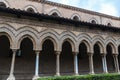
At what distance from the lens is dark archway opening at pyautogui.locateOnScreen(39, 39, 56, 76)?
1507 cm

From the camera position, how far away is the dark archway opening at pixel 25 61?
13.8 m

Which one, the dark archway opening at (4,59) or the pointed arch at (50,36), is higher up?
the pointed arch at (50,36)

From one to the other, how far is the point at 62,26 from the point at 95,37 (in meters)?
4.06

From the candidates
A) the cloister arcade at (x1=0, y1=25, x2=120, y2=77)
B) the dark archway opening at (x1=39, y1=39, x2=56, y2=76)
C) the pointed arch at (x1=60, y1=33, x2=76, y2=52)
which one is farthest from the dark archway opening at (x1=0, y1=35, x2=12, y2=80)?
the pointed arch at (x1=60, y1=33, x2=76, y2=52)

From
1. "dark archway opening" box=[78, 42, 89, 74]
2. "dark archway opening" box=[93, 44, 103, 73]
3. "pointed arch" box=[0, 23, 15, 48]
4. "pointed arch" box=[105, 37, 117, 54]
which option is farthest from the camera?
"dark archway opening" box=[93, 44, 103, 73]

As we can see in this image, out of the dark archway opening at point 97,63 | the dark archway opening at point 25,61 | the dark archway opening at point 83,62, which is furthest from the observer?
the dark archway opening at point 97,63

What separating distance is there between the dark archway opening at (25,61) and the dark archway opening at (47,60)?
3.20ft

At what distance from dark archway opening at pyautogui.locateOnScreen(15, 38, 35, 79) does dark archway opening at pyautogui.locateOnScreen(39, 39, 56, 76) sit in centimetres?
98

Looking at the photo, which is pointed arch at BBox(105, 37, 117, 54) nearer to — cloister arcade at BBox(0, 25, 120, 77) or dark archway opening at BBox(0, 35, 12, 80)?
cloister arcade at BBox(0, 25, 120, 77)

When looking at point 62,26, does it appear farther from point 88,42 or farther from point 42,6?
point 42,6

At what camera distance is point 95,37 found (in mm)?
15648

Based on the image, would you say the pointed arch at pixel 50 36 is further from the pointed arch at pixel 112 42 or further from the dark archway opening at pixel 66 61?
the pointed arch at pixel 112 42

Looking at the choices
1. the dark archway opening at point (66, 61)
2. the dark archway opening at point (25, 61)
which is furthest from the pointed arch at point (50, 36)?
the dark archway opening at point (66, 61)

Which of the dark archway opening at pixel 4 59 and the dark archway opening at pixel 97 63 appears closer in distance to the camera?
the dark archway opening at pixel 4 59
